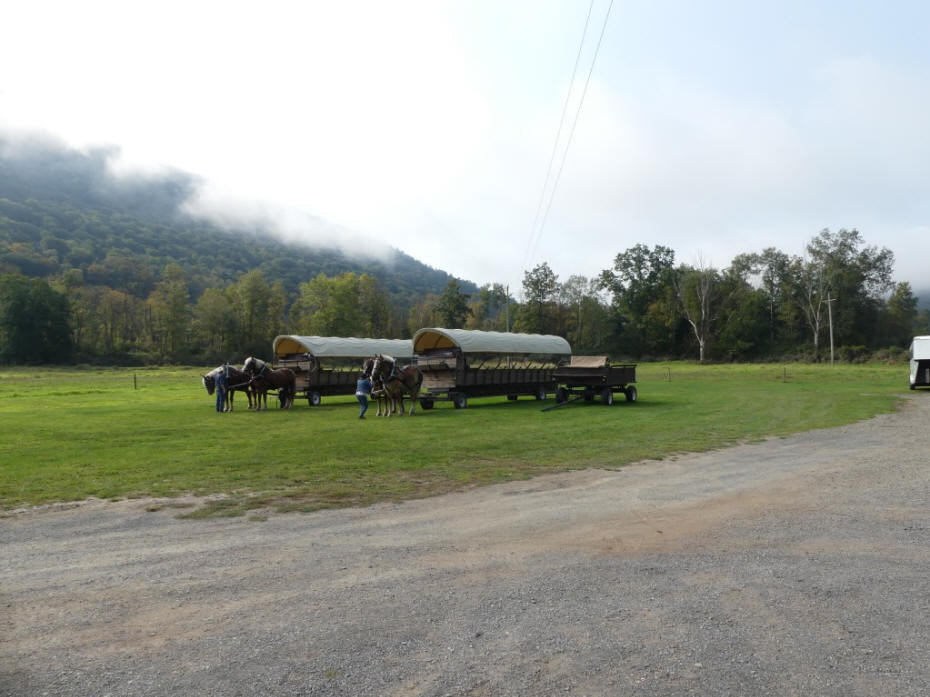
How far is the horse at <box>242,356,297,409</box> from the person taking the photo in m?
25.5

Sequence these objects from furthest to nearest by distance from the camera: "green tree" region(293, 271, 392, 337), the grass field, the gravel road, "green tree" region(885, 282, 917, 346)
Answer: "green tree" region(885, 282, 917, 346)
"green tree" region(293, 271, 392, 337)
the grass field
the gravel road

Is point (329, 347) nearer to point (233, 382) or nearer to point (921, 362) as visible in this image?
point (233, 382)

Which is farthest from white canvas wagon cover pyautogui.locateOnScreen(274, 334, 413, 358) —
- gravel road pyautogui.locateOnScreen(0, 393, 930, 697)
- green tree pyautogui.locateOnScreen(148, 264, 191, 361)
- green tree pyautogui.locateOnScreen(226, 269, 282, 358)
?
green tree pyautogui.locateOnScreen(148, 264, 191, 361)

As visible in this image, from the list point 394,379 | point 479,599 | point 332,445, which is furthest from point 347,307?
point 479,599

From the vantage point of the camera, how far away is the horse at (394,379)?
22.3 meters

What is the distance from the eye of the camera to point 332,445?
14023 mm

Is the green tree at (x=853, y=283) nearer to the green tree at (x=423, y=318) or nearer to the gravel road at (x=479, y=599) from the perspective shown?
the green tree at (x=423, y=318)

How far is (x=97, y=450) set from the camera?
13273mm

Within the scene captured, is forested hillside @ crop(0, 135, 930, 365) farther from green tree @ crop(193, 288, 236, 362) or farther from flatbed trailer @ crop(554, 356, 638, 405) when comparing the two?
flatbed trailer @ crop(554, 356, 638, 405)

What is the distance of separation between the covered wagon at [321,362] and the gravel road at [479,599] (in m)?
20.2

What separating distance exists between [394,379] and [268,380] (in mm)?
6182

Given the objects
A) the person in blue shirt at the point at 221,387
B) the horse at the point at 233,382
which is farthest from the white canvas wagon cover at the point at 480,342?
the person in blue shirt at the point at 221,387

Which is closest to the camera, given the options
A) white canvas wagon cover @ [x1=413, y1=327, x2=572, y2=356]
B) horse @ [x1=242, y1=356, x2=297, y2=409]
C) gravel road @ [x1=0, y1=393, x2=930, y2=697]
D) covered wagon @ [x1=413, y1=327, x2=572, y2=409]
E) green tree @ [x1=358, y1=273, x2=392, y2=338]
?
gravel road @ [x1=0, y1=393, x2=930, y2=697]

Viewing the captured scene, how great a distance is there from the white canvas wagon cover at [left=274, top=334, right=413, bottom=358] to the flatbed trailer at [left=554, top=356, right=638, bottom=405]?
24.7 feet
